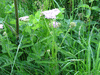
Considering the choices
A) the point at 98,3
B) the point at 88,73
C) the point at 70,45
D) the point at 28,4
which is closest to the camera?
the point at 88,73

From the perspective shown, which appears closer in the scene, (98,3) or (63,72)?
(63,72)

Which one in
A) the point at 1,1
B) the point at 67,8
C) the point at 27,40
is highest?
the point at 1,1

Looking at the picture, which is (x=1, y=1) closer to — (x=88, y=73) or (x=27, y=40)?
(x=27, y=40)

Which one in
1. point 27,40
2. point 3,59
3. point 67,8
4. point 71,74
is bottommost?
point 71,74

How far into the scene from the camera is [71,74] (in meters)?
0.84

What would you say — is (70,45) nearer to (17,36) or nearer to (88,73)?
(88,73)

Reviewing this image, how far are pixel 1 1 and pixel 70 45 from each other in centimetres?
127

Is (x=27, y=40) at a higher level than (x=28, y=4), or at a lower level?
lower

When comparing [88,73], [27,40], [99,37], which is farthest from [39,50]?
[99,37]

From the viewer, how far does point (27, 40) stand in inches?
41.2

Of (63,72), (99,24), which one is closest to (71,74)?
(63,72)

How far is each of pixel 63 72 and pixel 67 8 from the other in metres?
0.98

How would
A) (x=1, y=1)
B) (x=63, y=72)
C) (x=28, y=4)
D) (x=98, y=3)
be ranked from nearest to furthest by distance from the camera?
(x=63, y=72) → (x=98, y=3) → (x=28, y=4) → (x=1, y=1)

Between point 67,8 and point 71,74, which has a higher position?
point 67,8
